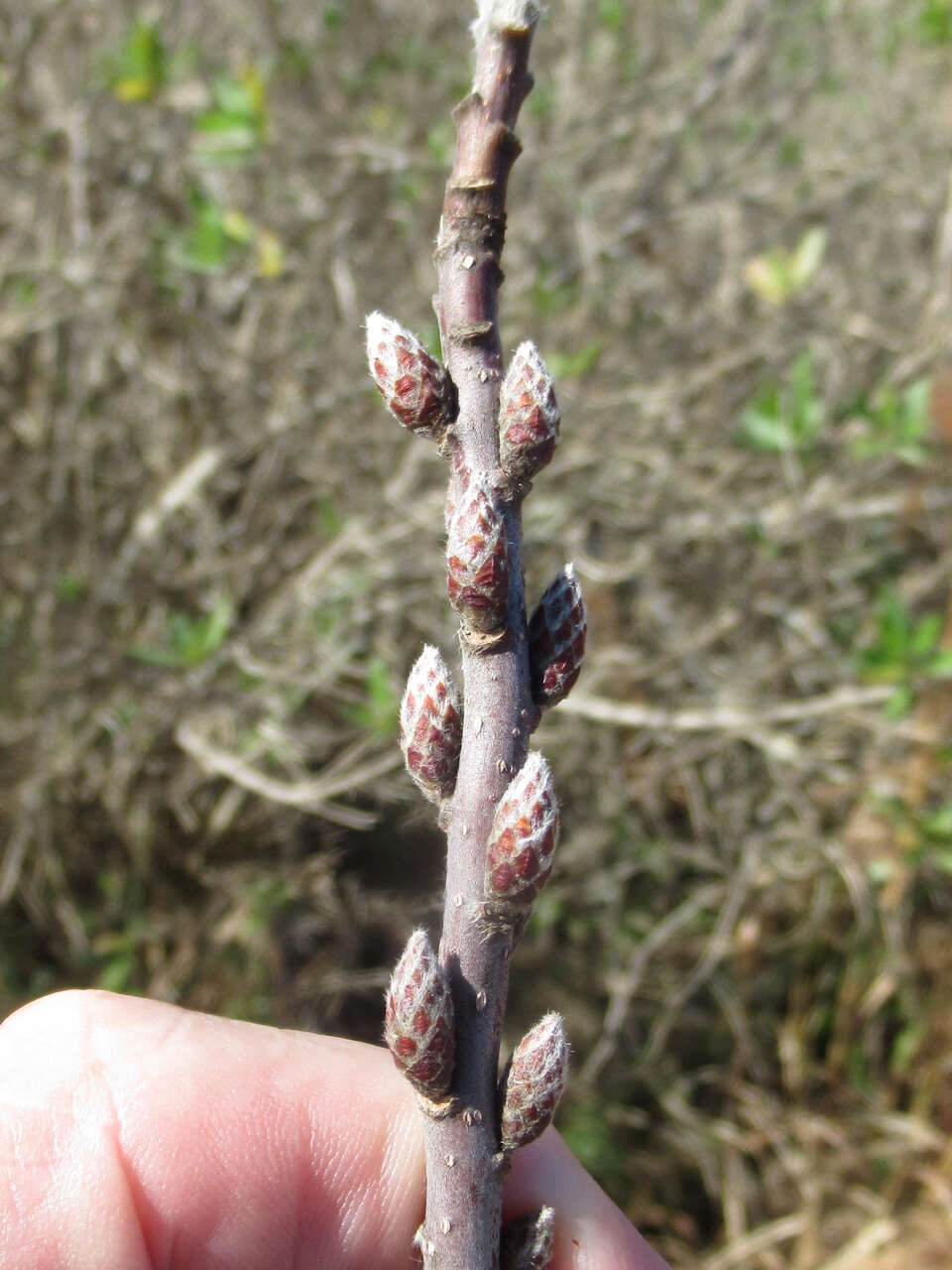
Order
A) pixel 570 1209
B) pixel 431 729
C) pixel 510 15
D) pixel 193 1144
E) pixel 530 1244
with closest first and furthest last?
pixel 510 15 < pixel 431 729 < pixel 530 1244 < pixel 193 1144 < pixel 570 1209

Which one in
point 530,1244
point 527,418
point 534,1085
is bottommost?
point 530,1244

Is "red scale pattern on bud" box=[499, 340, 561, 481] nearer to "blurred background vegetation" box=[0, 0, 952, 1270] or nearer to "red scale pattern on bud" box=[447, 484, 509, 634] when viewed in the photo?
"red scale pattern on bud" box=[447, 484, 509, 634]

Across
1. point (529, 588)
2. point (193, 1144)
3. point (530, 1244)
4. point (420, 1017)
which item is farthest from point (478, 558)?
point (529, 588)

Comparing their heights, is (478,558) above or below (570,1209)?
above

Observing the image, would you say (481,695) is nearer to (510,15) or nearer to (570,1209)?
(510,15)

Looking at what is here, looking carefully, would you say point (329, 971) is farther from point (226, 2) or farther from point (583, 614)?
point (226, 2)

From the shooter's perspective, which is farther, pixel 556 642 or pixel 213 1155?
pixel 213 1155

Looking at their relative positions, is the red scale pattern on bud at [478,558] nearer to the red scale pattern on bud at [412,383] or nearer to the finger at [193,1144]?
the red scale pattern on bud at [412,383]

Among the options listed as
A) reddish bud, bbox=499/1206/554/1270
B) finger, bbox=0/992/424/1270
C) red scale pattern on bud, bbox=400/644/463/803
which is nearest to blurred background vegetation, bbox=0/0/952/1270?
finger, bbox=0/992/424/1270
